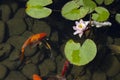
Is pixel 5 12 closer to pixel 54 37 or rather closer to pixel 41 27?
pixel 41 27

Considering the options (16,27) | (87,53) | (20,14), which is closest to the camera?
(87,53)

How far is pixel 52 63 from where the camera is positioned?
2838 millimetres

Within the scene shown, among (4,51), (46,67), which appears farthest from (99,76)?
(4,51)

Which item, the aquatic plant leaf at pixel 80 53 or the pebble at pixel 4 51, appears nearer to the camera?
the aquatic plant leaf at pixel 80 53

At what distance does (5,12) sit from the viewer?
298 cm

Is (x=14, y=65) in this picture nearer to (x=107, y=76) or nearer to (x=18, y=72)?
(x=18, y=72)

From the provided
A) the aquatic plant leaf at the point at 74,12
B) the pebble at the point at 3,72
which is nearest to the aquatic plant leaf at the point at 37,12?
the aquatic plant leaf at the point at 74,12

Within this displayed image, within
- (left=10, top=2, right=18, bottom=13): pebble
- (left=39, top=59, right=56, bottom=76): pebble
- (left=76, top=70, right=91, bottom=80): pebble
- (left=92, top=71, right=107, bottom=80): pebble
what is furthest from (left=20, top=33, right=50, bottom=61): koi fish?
(left=92, top=71, right=107, bottom=80): pebble

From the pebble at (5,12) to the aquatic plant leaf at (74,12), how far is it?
2.77ft

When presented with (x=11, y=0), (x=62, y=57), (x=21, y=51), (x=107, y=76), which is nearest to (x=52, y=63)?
(x=62, y=57)

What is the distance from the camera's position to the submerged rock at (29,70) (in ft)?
9.01

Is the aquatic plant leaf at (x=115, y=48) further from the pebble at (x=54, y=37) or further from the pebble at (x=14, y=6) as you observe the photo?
the pebble at (x=14, y=6)

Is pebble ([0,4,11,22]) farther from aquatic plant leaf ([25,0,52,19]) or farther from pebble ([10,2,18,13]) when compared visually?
aquatic plant leaf ([25,0,52,19])

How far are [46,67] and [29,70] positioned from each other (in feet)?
0.62
